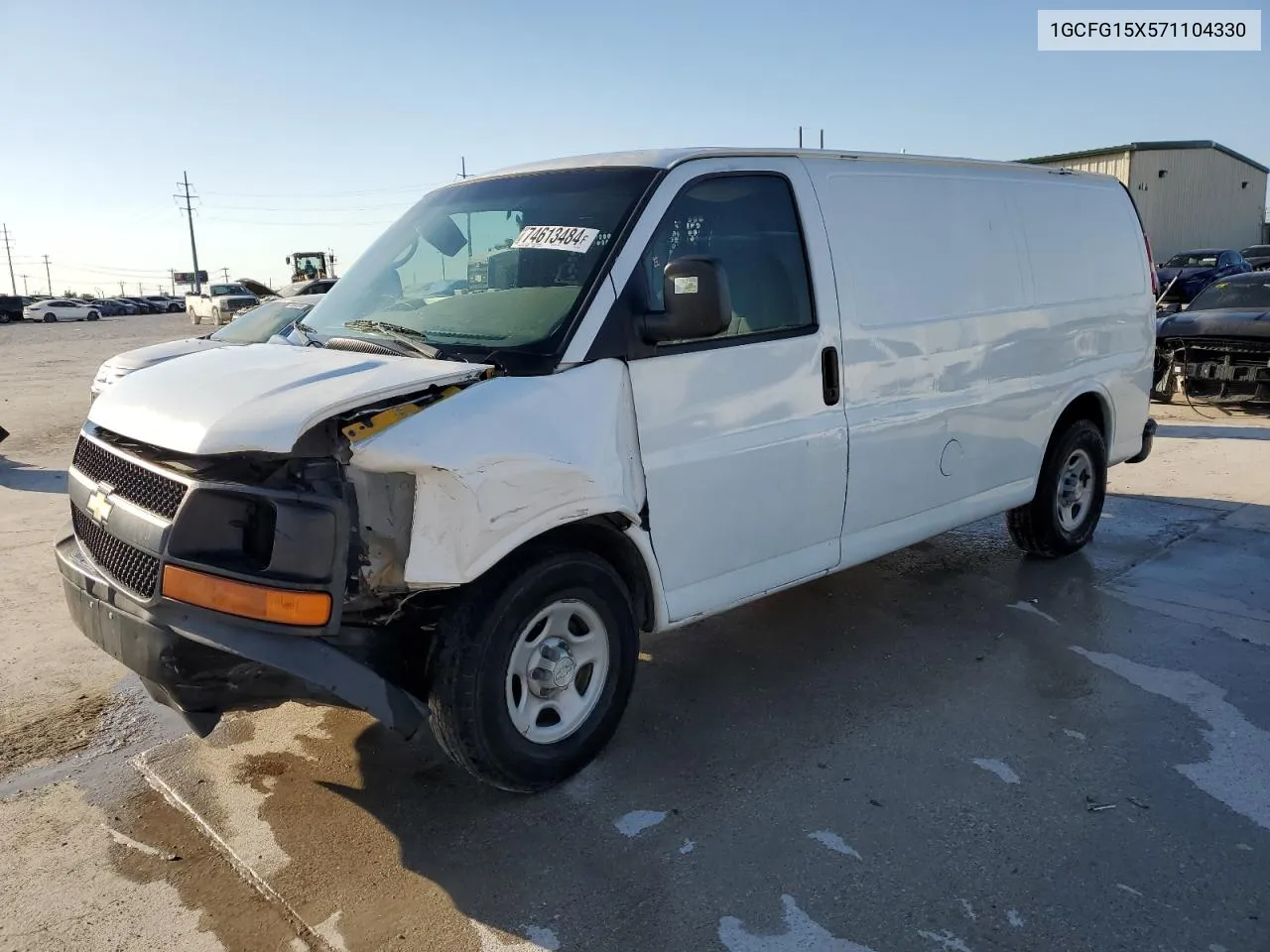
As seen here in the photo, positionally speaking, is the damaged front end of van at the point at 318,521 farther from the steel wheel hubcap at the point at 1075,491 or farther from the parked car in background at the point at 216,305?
the parked car in background at the point at 216,305

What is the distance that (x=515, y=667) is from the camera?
3.32m

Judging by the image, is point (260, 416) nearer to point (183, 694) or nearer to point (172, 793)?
point (183, 694)

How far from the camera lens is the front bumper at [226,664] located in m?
2.81

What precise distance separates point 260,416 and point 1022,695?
3.22 metres

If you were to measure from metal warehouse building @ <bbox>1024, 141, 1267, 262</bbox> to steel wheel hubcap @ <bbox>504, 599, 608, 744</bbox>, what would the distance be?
1506 inches

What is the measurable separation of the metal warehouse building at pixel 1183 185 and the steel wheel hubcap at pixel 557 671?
38.2m

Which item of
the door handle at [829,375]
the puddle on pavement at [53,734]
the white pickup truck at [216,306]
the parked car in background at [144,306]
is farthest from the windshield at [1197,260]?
the parked car in background at [144,306]

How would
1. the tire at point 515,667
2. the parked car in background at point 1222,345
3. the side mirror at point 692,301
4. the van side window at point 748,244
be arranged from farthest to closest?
the parked car in background at point 1222,345 → the van side window at point 748,244 → the side mirror at point 692,301 → the tire at point 515,667

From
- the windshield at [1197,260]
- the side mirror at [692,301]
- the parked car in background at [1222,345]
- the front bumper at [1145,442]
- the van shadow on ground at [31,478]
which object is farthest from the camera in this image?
the windshield at [1197,260]

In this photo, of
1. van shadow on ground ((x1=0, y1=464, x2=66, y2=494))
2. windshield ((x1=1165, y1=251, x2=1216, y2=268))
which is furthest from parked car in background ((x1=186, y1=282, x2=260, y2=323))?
windshield ((x1=1165, y1=251, x2=1216, y2=268))

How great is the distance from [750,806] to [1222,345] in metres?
10.0

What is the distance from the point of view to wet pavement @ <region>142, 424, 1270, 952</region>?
2.78 meters

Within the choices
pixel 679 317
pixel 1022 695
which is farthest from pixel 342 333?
pixel 1022 695

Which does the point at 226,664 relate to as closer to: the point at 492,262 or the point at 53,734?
the point at 53,734
